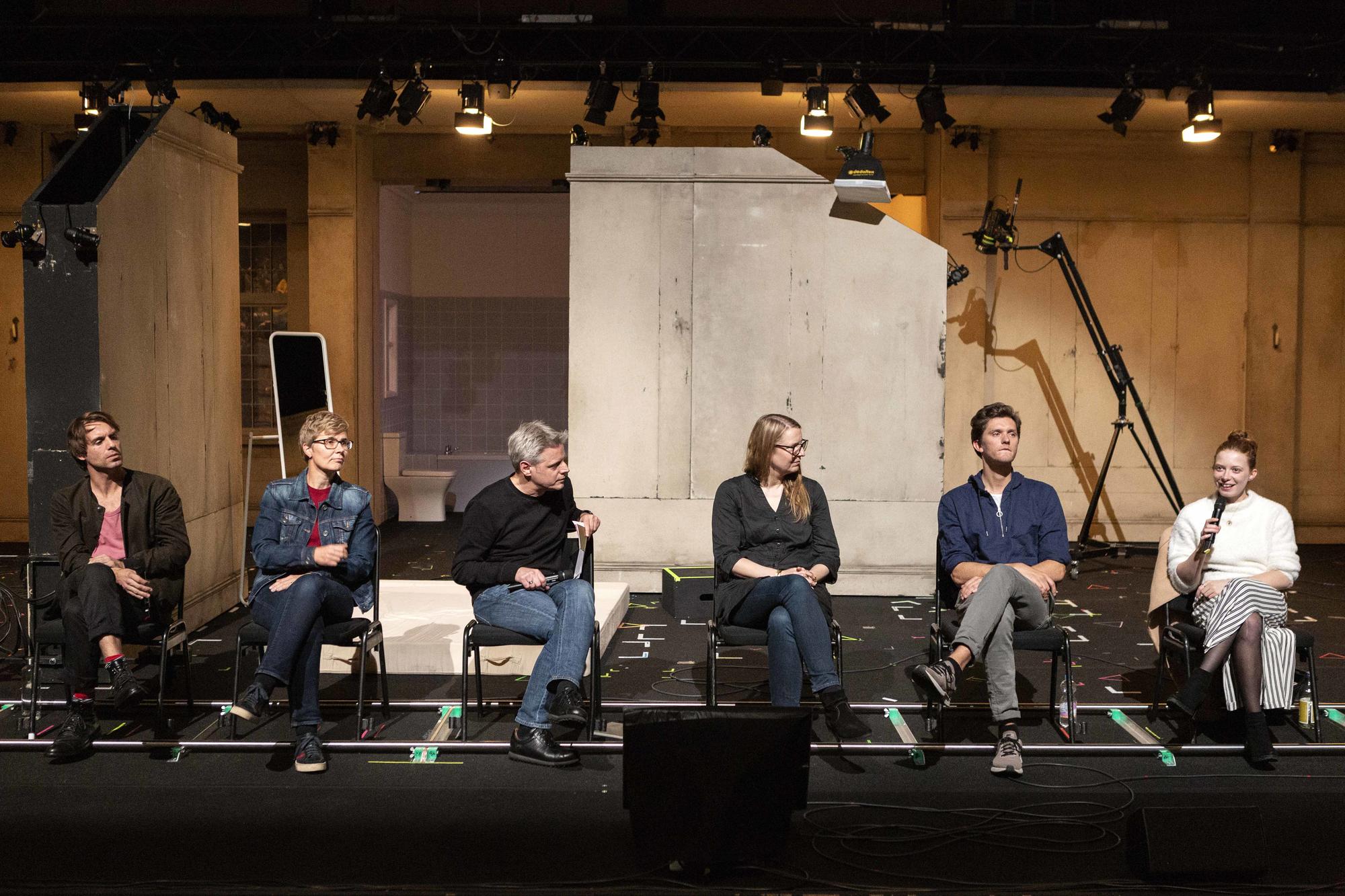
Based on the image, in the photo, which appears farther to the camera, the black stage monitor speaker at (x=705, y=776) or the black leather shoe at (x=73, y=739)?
the black leather shoe at (x=73, y=739)

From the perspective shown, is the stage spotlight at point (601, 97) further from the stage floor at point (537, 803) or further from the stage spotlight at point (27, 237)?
the stage floor at point (537, 803)

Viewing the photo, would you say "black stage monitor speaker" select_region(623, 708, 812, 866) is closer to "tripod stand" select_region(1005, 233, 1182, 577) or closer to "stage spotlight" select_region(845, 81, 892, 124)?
"tripod stand" select_region(1005, 233, 1182, 577)

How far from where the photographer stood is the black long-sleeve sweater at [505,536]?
4254mm

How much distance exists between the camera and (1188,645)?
429cm

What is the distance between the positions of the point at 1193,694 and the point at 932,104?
469 centimetres

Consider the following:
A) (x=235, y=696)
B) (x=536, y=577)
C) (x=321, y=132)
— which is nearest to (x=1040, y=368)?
(x=321, y=132)

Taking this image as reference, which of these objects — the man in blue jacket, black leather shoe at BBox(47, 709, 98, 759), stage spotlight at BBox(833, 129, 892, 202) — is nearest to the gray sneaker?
the man in blue jacket

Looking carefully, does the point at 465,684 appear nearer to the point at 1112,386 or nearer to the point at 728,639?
the point at 728,639

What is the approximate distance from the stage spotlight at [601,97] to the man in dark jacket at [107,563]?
410cm

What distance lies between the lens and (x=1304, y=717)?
14.6 feet

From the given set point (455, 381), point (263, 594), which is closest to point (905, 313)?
point (263, 594)

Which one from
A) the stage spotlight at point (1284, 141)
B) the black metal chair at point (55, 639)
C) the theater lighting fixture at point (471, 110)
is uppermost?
the stage spotlight at point (1284, 141)

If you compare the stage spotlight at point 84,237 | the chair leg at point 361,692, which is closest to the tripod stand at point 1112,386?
the chair leg at point 361,692

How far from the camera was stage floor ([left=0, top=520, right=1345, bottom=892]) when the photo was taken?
323cm
